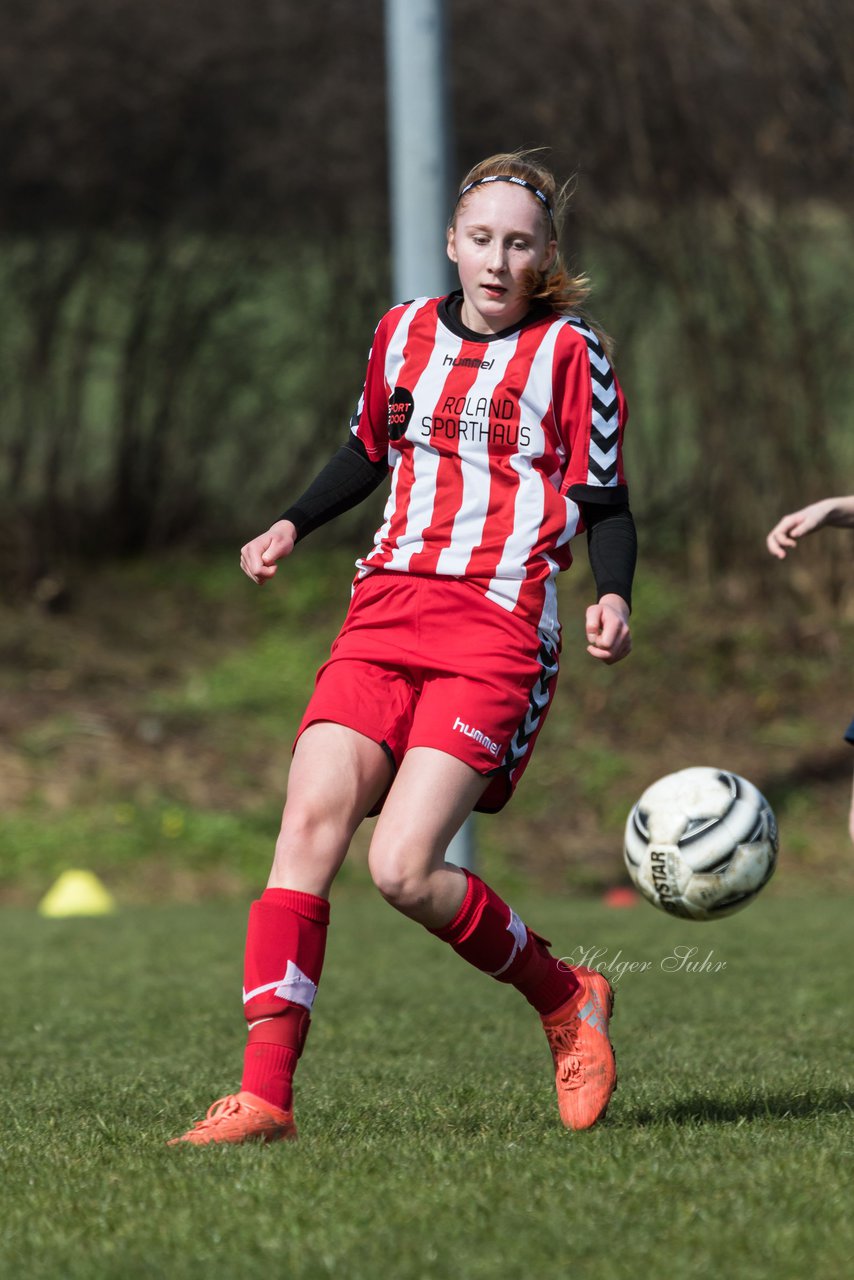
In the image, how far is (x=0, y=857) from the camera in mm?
10156

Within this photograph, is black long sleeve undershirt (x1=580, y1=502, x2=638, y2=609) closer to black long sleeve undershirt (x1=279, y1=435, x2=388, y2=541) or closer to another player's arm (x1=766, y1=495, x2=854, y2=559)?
another player's arm (x1=766, y1=495, x2=854, y2=559)

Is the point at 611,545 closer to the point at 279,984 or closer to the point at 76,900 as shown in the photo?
the point at 279,984

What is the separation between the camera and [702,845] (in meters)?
4.33

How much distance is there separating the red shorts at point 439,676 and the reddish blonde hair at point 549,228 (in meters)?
0.67

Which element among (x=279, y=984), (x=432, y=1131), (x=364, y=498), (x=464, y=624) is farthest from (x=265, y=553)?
(x=432, y=1131)

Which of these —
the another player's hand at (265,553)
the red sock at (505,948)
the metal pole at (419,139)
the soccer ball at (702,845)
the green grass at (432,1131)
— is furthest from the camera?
the metal pole at (419,139)

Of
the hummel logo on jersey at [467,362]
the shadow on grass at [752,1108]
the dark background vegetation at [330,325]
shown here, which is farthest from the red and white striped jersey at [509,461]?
the dark background vegetation at [330,325]

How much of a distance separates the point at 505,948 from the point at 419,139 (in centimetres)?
638

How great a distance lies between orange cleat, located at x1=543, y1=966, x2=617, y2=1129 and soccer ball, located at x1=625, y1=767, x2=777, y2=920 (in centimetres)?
50

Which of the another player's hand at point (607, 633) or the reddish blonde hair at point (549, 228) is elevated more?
the reddish blonde hair at point (549, 228)

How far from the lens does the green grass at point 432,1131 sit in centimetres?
262

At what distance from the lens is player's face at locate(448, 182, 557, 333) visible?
3.78 meters

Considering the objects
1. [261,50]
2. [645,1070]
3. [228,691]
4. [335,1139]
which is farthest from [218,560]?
[335,1139]

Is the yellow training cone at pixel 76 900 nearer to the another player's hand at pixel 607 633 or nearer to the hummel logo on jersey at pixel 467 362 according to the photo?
the hummel logo on jersey at pixel 467 362
